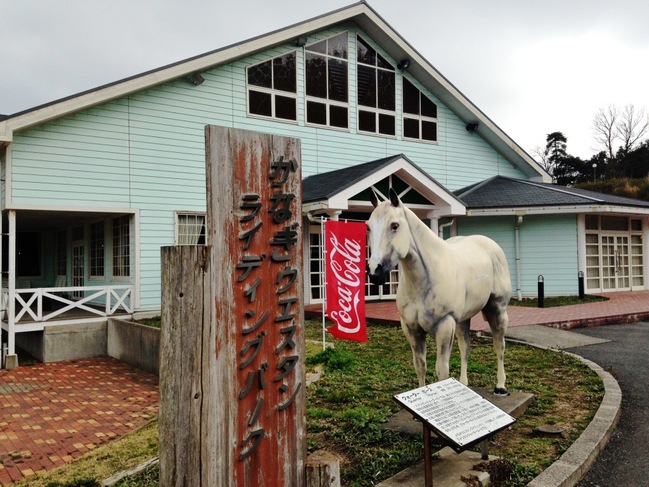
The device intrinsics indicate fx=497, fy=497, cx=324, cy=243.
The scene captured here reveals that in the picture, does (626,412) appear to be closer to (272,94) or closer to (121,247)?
(121,247)

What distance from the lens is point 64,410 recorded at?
21.5 feet

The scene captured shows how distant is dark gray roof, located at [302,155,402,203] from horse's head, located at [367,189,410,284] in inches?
292

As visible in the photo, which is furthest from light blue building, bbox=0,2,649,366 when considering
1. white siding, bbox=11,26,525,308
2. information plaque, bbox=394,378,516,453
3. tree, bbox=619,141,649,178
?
tree, bbox=619,141,649,178

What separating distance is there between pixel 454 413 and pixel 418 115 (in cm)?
1439

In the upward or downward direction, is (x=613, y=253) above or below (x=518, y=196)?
below

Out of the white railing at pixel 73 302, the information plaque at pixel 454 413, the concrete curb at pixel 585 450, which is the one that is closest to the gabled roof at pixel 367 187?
the white railing at pixel 73 302

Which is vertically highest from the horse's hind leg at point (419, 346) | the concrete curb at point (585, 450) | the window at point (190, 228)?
the window at point (190, 228)

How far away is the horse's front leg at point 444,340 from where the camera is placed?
4152 mm

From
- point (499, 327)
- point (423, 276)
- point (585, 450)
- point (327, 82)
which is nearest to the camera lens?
point (585, 450)

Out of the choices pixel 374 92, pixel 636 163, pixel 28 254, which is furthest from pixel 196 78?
pixel 636 163

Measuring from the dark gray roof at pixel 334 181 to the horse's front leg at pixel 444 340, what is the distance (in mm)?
7398

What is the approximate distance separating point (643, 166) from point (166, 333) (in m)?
43.1

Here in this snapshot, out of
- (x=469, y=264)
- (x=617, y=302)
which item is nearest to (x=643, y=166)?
(x=617, y=302)

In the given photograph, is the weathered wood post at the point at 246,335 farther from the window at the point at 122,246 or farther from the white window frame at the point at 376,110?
the white window frame at the point at 376,110
